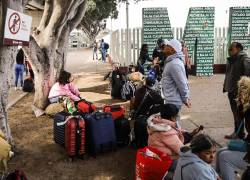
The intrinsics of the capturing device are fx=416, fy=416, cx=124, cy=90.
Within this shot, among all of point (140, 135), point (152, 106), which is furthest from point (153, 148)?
point (152, 106)

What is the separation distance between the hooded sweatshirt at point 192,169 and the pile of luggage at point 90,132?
2.88 meters

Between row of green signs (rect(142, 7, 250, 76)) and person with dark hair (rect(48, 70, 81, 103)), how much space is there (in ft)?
25.0

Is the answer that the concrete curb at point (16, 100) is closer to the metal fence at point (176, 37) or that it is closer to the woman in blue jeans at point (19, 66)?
the woman in blue jeans at point (19, 66)

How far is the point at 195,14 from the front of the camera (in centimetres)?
1695

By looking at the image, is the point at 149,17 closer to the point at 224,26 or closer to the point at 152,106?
A: the point at 224,26

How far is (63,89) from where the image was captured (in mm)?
9641

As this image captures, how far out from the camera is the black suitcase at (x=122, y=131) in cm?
704

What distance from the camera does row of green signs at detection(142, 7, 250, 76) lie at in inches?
663

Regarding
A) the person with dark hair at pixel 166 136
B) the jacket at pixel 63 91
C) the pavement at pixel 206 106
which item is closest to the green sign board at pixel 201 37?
the pavement at pixel 206 106

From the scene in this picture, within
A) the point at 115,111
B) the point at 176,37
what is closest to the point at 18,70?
the point at 176,37

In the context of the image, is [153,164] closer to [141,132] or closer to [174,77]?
[174,77]

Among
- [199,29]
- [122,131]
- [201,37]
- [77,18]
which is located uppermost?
[77,18]

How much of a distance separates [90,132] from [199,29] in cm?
1147

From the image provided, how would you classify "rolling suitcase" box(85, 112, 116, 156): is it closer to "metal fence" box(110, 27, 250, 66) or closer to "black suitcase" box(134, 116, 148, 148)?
"black suitcase" box(134, 116, 148, 148)
